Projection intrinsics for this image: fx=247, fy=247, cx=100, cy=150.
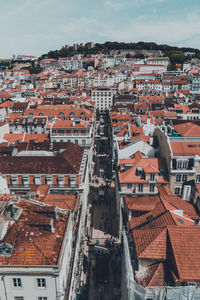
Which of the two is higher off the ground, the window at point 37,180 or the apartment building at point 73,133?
the apartment building at point 73,133

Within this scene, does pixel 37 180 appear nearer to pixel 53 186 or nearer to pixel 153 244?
pixel 53 186

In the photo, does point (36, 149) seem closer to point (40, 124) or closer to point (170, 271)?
point (40, 124)

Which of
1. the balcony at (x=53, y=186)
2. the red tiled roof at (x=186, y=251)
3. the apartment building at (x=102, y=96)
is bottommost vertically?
the balcony at (x=53, y=186)

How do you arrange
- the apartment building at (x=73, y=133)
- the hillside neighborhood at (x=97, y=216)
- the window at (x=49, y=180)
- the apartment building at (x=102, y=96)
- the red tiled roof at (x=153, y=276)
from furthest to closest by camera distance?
the apartment building at (x=102, y=96)
the apartment building at (x=73, y=133)
the window at (x=49, y=180)
the hillside neighborhood at (x=97, y=216)
the red tiled roof at (x=153, y=276)

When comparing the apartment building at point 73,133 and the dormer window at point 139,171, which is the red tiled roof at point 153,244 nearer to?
the dormer window at point 139,171

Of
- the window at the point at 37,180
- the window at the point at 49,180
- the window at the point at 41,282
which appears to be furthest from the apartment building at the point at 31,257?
the window at the point at 37,180

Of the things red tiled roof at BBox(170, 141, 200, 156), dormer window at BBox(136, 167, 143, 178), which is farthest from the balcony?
red tiled roof at BBox(170, 141, 200, 156)

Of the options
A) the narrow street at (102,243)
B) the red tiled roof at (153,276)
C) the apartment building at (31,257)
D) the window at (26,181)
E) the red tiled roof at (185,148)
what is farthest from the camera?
the window at (26,181)

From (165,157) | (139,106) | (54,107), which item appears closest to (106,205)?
(165,157)

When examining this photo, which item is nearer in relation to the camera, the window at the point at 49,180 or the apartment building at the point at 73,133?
the window at the point at 49,180

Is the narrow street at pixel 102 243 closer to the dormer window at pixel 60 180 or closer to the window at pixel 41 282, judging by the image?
the dormer window at pixel 60 180
